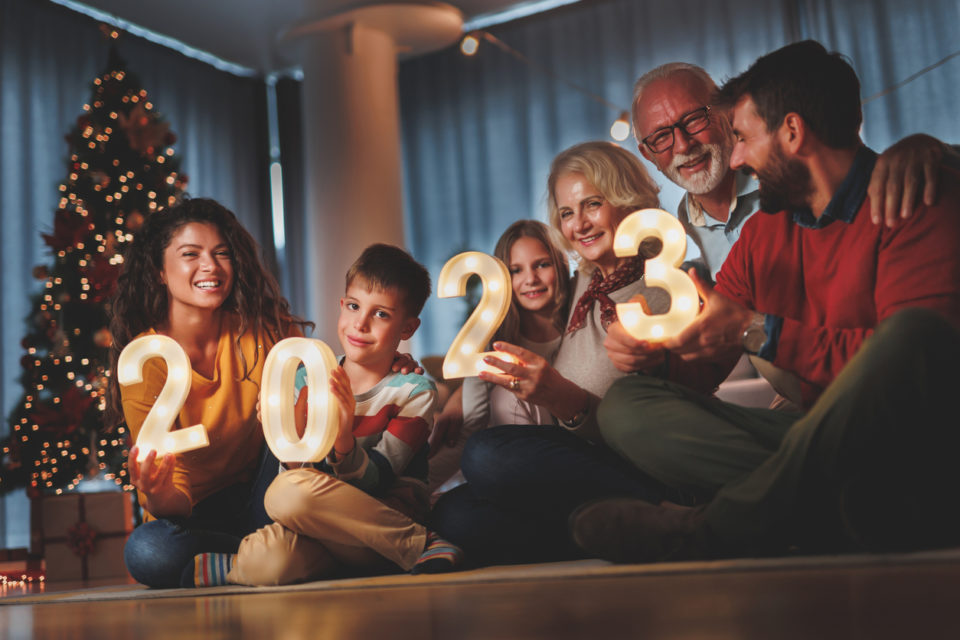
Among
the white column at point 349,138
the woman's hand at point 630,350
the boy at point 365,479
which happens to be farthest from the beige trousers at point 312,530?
the white column at point 349,138

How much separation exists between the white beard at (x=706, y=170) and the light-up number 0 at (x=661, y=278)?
79 centimetres

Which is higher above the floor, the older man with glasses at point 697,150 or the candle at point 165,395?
the older man with glasses at point 697,150

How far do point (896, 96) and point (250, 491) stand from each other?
4540mm

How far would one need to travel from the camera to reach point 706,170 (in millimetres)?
2484

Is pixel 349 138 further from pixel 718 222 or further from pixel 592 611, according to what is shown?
pixel 592 611

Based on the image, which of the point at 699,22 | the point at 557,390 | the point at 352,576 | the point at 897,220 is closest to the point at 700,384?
the point at 557,390

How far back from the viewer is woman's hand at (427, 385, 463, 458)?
2.39 meters

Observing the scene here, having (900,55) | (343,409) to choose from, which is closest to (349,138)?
(900,55)

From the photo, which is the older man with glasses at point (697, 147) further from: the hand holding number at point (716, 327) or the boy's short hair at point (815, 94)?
the hand holding number at point (716, 327)

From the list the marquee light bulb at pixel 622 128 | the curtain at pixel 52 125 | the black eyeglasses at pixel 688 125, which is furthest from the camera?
the marquee light bulb at pixel 622 128

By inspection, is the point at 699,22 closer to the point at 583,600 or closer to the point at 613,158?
the point at 613,158

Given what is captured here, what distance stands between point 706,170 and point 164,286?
5.12 ft

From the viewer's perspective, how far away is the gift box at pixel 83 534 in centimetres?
381

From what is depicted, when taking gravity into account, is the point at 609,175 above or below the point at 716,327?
above
